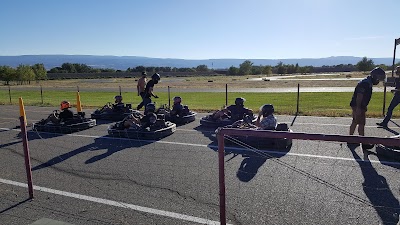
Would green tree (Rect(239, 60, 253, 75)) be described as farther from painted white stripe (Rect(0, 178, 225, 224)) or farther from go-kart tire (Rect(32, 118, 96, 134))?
painted white stripe (Rect(0, 178, 225, 224))

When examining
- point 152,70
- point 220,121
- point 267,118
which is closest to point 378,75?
point 267,118

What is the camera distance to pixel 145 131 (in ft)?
31.4

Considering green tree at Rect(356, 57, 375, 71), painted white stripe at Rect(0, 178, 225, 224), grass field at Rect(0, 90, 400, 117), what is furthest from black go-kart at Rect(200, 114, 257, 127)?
green tree at Rect(356, 57, 375, 71)

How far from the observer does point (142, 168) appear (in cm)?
682

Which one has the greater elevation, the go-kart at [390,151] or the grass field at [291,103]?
the go-kart at [390,151]

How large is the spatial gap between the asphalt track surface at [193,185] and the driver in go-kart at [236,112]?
2167 millimetres

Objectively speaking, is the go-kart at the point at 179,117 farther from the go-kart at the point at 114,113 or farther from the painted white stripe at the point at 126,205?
the painted white stripe at the point at 126,205

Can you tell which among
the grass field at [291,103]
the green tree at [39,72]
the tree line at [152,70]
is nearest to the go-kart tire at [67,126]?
the grass field at [291,103]

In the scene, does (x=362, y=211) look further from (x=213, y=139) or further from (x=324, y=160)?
(x=213, y=139)

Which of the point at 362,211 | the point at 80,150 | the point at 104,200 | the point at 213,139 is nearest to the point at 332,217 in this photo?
the point at 362,211

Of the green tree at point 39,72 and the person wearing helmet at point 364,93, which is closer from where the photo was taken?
the person wearing helmet at point 364,93

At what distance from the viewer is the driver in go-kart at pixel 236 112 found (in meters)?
10.6

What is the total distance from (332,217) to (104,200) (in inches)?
128

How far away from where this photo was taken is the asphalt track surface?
4574 millimetres
